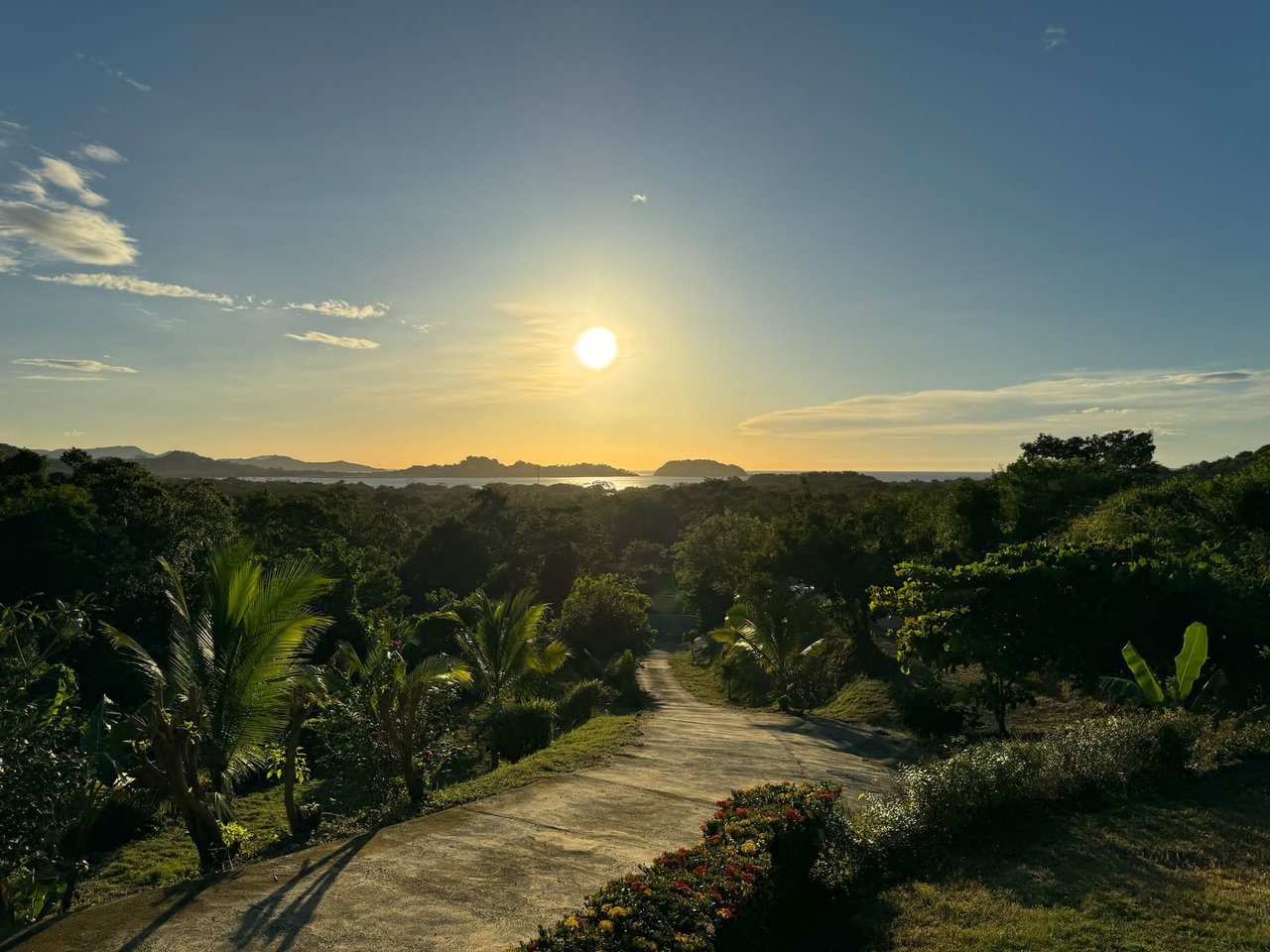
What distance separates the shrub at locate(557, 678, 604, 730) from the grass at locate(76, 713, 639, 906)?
16.9 feet

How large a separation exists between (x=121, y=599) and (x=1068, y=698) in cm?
2547

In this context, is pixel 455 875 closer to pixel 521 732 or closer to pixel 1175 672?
pixel 521 732

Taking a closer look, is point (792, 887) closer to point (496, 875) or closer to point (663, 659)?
point (496, 875)

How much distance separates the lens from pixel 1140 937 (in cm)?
582

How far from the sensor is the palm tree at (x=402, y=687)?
10.9m

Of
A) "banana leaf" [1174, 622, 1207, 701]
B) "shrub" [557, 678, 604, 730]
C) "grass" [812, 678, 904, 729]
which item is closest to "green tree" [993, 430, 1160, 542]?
"grass" [812, 678, 904, 729]

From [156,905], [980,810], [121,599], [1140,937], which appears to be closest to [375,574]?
[121,599]

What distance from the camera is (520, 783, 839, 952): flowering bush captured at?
499cm

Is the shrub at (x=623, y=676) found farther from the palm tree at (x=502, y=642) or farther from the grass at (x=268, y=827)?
the grass at (x=268, y=827)

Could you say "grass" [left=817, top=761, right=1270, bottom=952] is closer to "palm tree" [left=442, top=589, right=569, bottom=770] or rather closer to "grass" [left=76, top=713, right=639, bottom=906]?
"grass" [left=76, top=713, right=639, bottom=906]

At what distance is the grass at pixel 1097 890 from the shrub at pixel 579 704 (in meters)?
15.1

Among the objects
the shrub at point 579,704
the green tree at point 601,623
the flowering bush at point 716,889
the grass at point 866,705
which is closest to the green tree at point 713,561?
the green tree at point 601,623

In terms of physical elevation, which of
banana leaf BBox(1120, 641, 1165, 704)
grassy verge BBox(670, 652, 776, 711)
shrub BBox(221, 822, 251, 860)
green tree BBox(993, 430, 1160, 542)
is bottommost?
grassy verge BBox(670, 652, 776, 711)

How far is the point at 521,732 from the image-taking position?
15.9 meters
